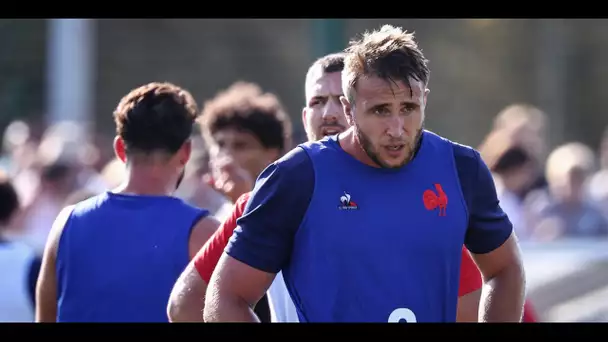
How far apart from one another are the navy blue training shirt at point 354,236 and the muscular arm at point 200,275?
0.29m

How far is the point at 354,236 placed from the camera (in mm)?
3449

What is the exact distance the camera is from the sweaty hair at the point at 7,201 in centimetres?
626

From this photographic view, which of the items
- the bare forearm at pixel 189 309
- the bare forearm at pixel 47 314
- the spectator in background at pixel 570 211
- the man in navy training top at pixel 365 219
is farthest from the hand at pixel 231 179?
the spectator in background at pixel 570 211

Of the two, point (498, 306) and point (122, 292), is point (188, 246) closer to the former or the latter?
point (122, 292)

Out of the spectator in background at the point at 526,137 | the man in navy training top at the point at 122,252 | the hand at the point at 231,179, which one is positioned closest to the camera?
the man in navy training top at the point at 122,252

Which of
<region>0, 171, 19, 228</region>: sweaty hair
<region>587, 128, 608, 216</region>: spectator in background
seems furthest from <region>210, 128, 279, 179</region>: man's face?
<region>587, 128, 608, 216</region>: spectator in background

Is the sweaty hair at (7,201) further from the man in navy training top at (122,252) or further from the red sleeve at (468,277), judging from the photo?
the red sleeve at (468,277)

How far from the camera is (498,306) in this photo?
12.2 ft

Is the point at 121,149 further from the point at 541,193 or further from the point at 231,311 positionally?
the point at 541,193

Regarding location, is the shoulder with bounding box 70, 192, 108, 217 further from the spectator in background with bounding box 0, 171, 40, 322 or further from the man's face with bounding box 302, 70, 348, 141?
the spectator in background with bounding box 0, 171, 40, 322

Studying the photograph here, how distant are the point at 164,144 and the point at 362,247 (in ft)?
4.13

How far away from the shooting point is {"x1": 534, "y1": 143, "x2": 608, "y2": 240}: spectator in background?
28.7 feet

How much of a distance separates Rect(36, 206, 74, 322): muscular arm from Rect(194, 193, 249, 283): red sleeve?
68cm
